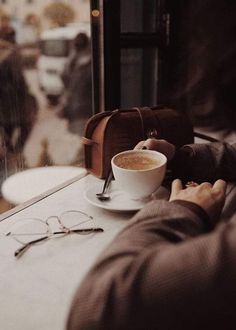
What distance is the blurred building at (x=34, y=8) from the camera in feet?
3.91

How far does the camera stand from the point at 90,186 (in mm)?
1175

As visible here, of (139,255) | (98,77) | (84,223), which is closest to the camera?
(139,255)

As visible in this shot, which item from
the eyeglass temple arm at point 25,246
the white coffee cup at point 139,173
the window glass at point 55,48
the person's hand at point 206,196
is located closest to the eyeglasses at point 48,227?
the eyeglass temple arm at point 25,246

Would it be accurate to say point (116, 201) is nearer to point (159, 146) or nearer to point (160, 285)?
point (159, 146)

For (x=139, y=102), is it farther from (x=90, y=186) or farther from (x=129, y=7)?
(x=90, y=186)

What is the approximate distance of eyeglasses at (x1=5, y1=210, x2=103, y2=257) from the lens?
2.85 feet

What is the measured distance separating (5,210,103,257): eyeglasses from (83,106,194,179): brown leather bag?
275 millimetres

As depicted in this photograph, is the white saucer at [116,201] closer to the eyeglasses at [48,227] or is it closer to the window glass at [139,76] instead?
the eyeglasses at [48,227]

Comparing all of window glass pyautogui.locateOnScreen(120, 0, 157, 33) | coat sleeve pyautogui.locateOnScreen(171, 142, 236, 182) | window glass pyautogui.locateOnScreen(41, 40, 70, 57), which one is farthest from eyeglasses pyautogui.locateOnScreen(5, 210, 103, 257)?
window glass pyautogui.locateOnScreen(120, 0, 157, 33)

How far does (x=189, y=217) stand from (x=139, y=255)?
140 mm

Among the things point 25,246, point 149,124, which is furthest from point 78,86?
point 25,246

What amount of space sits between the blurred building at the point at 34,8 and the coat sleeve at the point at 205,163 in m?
0.69

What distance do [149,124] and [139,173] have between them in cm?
37

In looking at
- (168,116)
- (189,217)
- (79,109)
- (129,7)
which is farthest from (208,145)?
(129,7)
